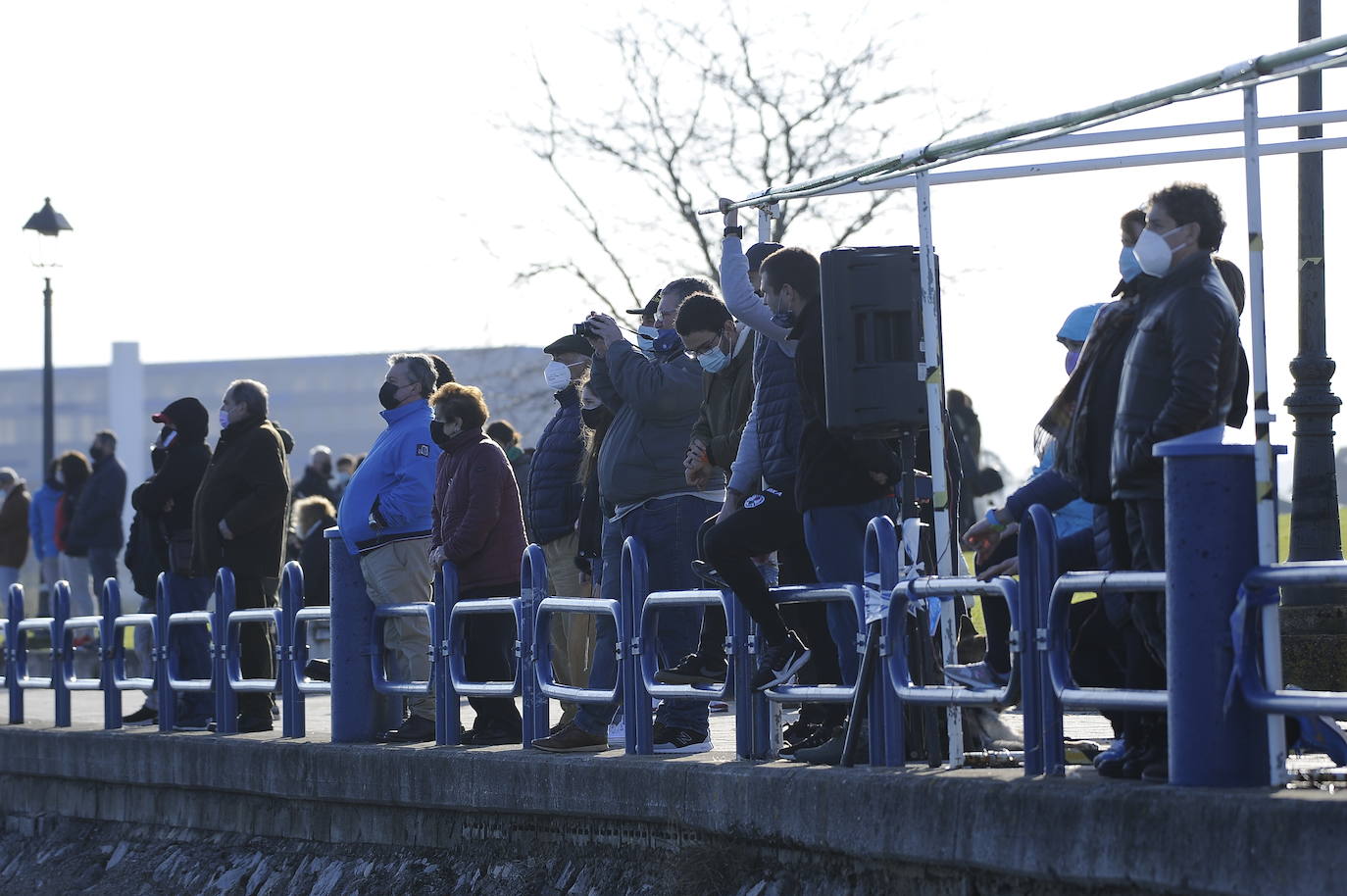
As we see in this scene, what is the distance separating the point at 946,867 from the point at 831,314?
1880mm

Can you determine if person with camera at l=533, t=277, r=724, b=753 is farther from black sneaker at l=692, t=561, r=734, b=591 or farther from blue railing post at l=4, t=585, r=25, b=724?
blue railing post at l=4, t=585, r=25, b=724

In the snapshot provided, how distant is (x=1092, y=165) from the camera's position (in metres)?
8.84

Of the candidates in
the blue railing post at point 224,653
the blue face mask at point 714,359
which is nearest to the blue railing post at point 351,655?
the blue railing post at point 224,653

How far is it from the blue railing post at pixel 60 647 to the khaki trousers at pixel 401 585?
3594 millimetres

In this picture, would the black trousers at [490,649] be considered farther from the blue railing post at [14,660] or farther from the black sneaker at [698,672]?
the blue railing post at [14,660]

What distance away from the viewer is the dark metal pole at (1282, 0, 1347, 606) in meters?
12.3

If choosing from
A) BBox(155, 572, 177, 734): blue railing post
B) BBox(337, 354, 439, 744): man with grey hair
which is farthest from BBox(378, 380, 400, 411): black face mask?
BBox(155, 572, 177, 734): blue railing post

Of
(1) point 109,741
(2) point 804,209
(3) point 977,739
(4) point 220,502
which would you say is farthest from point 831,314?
(2) point 804,209

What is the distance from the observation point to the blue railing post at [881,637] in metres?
7.68

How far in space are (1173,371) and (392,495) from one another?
17.2 feet

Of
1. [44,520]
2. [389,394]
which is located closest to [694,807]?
[389,394]

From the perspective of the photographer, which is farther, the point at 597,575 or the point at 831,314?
the point at 597,575

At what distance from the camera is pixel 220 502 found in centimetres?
1224

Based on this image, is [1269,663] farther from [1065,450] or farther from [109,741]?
[109,741]
